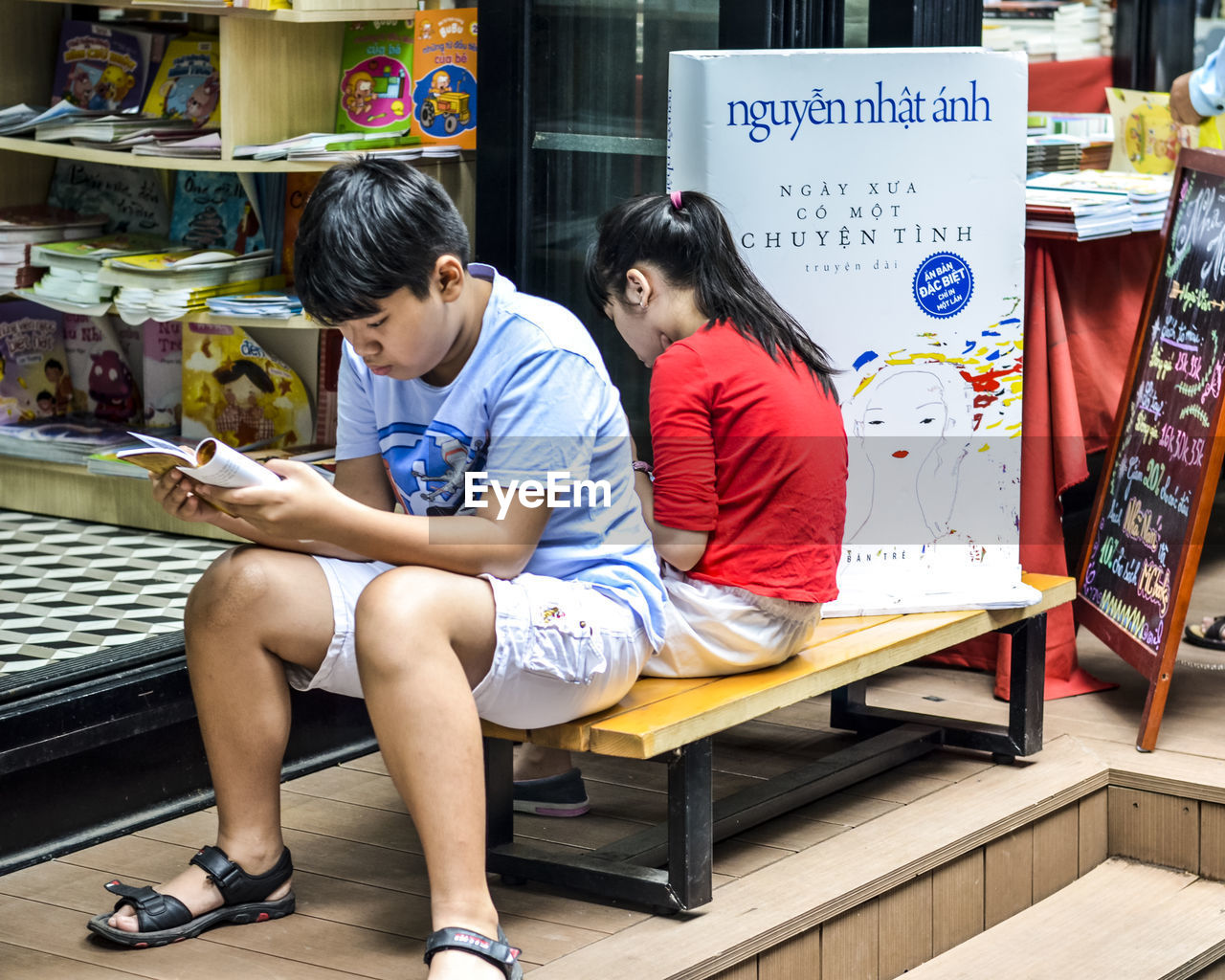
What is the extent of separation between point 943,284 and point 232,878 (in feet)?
4.80

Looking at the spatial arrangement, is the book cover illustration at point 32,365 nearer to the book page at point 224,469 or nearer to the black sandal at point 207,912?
the black sandal at point 207,912

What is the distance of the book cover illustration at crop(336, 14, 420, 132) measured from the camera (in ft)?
12.5

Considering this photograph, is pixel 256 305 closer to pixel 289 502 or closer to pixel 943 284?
pixel 943 284

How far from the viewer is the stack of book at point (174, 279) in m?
3.82

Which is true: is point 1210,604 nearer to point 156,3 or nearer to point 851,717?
point 851,717

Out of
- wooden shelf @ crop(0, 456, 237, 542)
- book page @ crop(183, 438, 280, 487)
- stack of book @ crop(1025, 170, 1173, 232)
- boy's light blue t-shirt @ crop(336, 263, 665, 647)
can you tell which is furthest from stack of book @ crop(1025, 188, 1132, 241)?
wooden shelf @ crop(0, 456, 237, 542)

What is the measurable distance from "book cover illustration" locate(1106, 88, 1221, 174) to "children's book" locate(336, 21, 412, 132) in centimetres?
193

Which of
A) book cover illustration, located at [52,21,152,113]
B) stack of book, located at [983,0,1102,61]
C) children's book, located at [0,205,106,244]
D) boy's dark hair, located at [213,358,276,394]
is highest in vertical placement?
stack of book, located at [983,0,1102,61]

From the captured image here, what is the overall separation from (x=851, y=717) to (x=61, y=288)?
2.15m

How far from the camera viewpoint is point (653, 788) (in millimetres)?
2873

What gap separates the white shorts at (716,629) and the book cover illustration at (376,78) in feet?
5.76

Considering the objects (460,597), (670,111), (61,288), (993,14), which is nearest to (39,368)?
(61,288)

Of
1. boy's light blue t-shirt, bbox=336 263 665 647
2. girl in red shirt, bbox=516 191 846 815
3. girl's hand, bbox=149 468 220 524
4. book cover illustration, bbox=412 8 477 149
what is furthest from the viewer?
Answer: book cover illustration, bbox=412 8 477 149

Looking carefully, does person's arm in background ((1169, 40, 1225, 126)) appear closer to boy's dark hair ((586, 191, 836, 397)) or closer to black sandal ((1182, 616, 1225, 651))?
black sandal ((1182, 616, 1225, 651))
